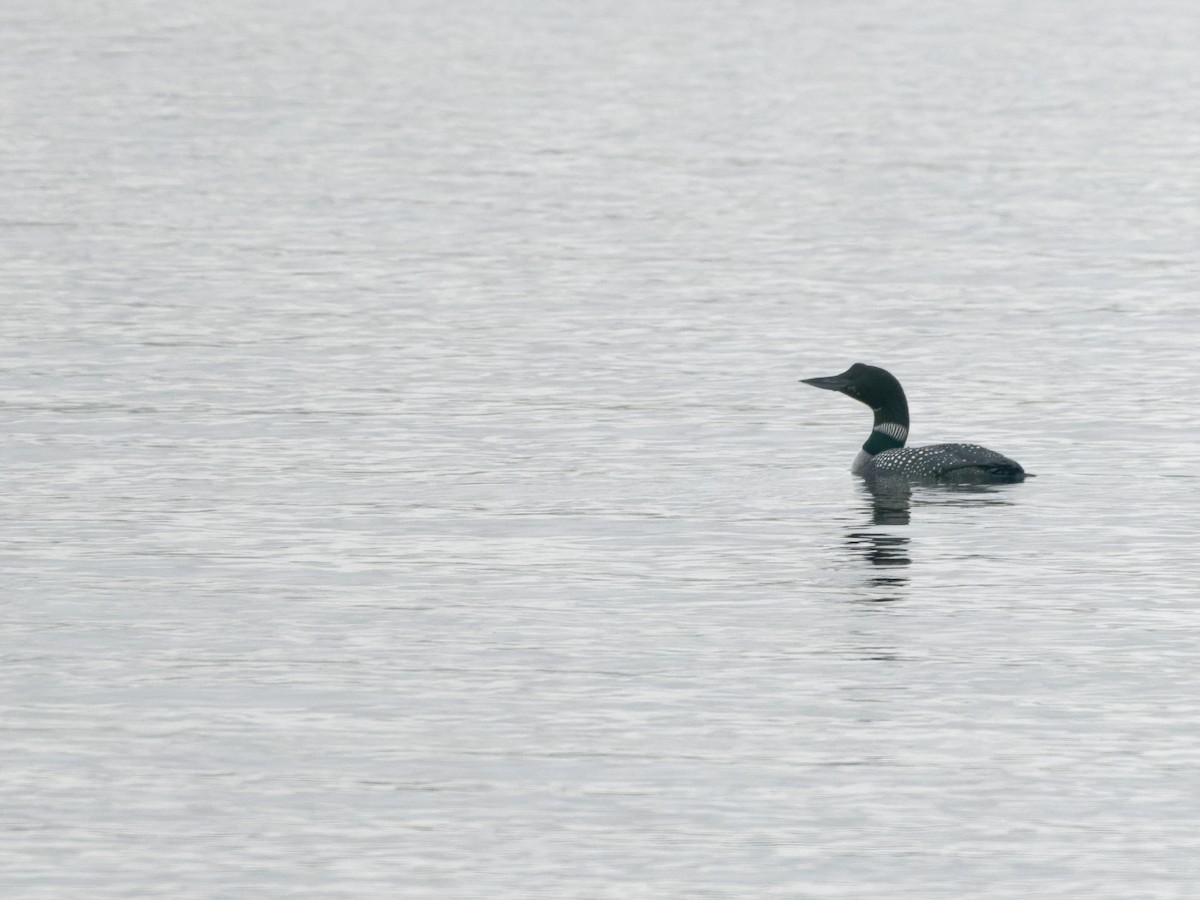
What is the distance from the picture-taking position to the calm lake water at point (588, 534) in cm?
1345

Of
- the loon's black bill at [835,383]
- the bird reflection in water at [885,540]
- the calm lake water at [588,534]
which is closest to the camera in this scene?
the calm lake water at [588,534]

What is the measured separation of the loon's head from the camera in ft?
77.7

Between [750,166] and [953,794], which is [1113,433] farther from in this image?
[750,166]

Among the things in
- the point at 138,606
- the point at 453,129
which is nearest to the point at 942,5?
the point at 453,129

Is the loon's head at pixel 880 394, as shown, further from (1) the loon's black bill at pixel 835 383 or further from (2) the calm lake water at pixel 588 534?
(2) the calm lake water at pixel 588 534

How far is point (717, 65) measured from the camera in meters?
79.0

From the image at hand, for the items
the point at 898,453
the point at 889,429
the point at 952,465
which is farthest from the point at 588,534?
the point at 889,429

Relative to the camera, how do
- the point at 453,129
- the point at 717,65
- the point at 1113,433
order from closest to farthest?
the point at 1113,433 < the point at 453,129 < the point at 717,65

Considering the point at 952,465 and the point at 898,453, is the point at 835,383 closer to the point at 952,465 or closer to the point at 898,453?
the point at 898,453

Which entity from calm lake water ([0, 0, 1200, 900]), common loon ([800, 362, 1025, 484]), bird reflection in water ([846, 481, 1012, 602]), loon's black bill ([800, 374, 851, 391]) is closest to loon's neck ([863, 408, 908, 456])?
common loon ([800, 362, 1025, 484])

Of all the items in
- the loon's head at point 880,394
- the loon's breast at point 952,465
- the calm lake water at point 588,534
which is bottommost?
the calm lake water at point 588,534

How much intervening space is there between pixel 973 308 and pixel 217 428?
11685 millimetres

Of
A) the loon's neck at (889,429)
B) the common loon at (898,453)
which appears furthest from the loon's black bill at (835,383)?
the loon's neck at (889,429)

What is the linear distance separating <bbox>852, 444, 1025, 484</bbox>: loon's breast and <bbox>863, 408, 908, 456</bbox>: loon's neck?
712 millimetres
